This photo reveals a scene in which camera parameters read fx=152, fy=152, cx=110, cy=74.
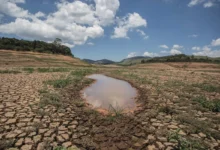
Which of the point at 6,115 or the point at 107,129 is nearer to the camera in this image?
the point at 107,129

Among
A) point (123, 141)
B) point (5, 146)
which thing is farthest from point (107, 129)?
point (5, 146)

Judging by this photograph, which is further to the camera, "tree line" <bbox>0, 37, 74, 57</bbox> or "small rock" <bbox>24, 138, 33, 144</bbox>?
"tree line" <bbox>0, 37, 74, 57</bbox>

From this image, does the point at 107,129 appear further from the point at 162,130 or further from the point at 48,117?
the point at 48,117

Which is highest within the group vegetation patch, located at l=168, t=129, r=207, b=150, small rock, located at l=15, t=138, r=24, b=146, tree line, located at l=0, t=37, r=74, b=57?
tree line, located at l=0, t=37, r=74, b=57

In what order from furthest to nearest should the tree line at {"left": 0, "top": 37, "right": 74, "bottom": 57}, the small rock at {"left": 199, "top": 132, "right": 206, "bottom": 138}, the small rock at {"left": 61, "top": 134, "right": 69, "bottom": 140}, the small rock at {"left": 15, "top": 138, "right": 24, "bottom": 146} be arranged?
the tree line at {"left": 0, "top": 37, "right": 74, "bottom": 57}
the small rock at {"left": 199, "top": 132, "right": 206, "bottom": 138}
the small rock at {"left": 61, "top": 134, "right": 69, "bottom": 140}
the small rock at {"left": 15, "top": 138, "right": 24, "bottom": 146}

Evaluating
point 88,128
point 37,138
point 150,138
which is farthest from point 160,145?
point 37,138

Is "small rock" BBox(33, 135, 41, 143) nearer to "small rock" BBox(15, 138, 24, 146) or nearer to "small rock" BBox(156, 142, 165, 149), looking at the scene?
"small rock" BBox(15, 138, 24, 146)

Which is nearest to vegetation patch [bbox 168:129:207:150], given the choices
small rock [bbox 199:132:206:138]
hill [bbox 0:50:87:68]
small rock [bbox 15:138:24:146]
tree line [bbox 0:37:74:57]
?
small rock [bbox 199:132:206:138]

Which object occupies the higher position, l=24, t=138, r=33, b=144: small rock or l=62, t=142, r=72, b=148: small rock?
l=62, t=142, r=72, b=148: small rock

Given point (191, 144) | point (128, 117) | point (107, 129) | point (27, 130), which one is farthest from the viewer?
point (128, 117)

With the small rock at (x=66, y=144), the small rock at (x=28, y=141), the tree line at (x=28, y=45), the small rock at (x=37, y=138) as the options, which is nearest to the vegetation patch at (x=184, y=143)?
the small rock at (x=66, y=144)

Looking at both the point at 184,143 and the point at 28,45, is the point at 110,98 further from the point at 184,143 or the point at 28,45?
the point at 28,45

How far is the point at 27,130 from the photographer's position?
3.62 m

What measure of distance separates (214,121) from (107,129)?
10.5ft
